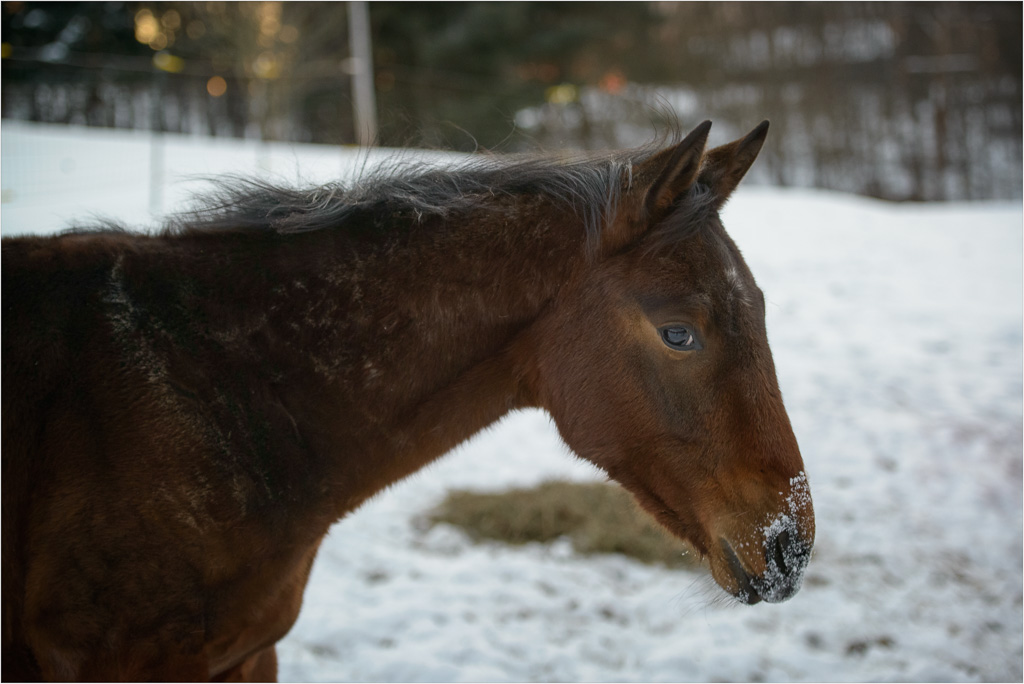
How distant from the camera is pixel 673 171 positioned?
1.96 m

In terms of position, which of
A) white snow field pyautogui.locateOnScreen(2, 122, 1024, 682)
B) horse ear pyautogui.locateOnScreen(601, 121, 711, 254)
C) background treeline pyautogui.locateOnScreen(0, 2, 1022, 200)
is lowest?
white snow field pyautogui.locateOnScreen(2, 122, 1024, 682)

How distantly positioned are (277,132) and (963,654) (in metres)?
15.7

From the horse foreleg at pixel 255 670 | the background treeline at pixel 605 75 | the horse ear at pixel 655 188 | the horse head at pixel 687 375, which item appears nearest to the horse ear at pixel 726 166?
the horse head at pixel 687 375

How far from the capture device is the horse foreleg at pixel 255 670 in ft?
7.26

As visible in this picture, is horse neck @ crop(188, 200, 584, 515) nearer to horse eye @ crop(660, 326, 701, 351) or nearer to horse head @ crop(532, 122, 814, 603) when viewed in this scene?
horse head @ crop(532, 122, 814, 603)

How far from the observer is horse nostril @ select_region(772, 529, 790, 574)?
1954mm

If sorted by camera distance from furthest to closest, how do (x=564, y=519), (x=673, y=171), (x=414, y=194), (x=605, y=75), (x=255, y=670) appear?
(x=605, y=75), (x=564, y=519), (x=255, y=670), (x=414, y=194), (x=673, y=171)

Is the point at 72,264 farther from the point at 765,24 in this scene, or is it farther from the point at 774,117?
the point at 765,24

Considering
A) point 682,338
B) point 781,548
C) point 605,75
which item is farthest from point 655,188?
point 605,75

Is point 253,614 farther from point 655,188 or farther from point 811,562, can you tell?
point 811,562

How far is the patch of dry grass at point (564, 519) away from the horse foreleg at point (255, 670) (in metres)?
2.56

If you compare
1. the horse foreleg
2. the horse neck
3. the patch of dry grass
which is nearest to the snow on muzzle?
the horse neck

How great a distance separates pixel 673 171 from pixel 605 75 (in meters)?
17.9

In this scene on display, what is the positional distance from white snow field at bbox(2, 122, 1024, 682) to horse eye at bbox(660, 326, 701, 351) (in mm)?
809
